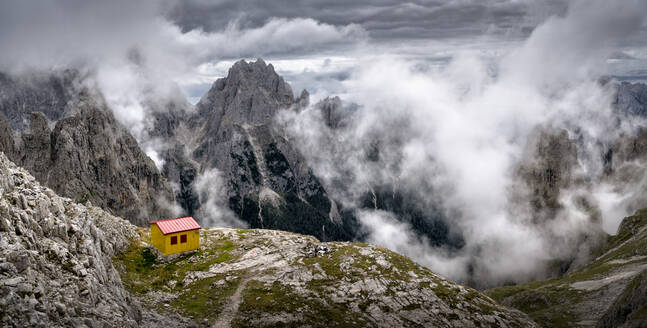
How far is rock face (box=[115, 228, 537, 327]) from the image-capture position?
64.6m

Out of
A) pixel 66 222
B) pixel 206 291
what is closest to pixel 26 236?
pixel 66 222

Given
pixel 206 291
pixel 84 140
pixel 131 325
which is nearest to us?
pixel 131 325

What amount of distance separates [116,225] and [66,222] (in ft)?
156

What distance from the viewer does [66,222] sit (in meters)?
45.2

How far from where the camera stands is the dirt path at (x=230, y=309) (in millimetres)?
58384

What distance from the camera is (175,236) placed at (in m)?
86.4

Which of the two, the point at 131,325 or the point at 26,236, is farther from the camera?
the point at 131,325

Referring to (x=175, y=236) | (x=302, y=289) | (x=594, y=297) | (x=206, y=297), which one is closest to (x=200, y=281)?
(x=206, y=297)

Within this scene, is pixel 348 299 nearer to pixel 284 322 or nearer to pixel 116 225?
pixel 284 322

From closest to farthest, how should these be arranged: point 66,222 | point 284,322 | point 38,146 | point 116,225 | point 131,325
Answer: point 131,325 → point 66,222 → point 284,322 → point 116,225 → point 38,146

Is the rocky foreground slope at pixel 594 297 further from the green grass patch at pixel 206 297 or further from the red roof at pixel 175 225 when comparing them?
the red roof at pixel 175 225

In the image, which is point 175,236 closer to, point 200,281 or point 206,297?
point 200,281

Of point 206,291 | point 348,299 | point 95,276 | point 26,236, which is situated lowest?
point 348,299

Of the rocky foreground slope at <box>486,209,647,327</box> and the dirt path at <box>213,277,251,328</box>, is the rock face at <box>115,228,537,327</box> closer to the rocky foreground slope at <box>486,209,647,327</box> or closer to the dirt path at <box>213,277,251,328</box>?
the dirt path at <box>213,277,251,328</box>
